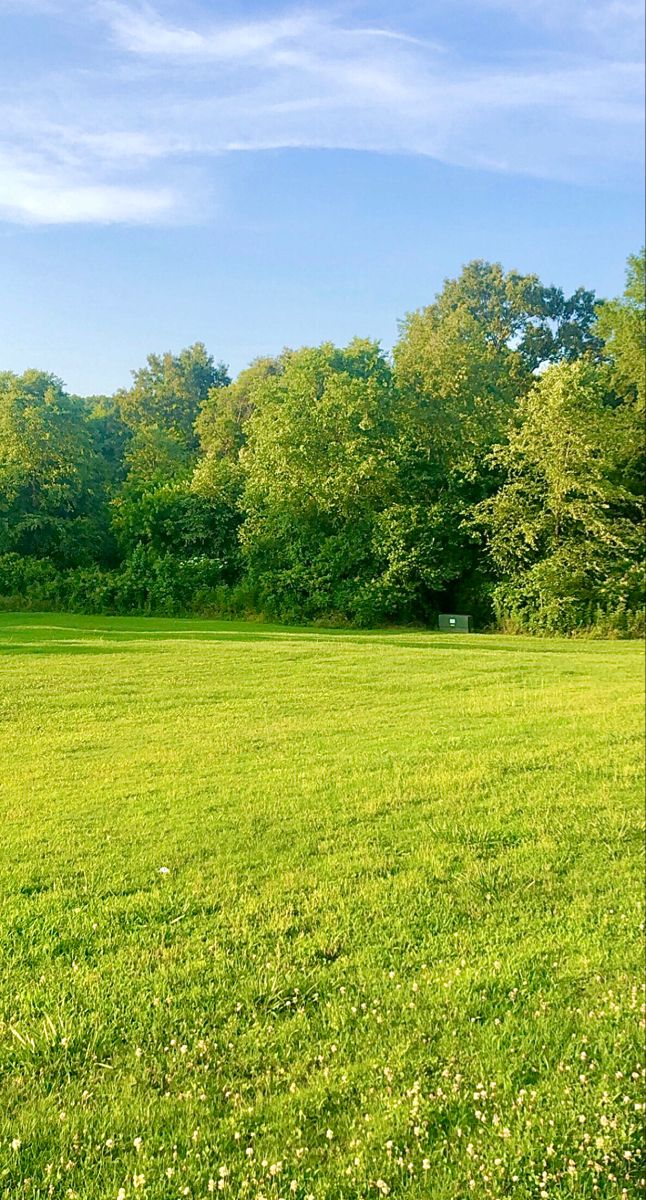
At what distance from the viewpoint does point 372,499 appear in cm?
2539

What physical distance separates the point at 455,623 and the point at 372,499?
5.19 m

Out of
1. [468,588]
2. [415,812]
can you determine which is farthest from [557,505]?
[415,812]

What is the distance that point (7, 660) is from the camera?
12.8 meters

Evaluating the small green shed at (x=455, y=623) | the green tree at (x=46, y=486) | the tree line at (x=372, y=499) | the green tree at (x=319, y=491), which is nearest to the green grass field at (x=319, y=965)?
the small green shed at (x=455, y=623)

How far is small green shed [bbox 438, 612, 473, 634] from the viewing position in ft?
74.4

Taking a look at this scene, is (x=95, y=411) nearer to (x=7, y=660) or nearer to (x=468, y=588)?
(x=468, y=588)

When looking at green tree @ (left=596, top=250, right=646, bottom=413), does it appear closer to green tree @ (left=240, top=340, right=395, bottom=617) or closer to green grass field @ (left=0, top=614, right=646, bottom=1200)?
green tree @ (left=240, top=340, right=395, bottom=617)

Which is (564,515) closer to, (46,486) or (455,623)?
(455,623)

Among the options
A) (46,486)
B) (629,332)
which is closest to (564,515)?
(629,332)

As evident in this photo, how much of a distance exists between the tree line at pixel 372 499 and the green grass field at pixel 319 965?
50.3ft

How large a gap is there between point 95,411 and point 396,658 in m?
30.6

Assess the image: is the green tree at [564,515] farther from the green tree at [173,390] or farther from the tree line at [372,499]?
the green tree at [173,390]

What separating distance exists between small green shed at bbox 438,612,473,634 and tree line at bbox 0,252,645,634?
36.5 inches

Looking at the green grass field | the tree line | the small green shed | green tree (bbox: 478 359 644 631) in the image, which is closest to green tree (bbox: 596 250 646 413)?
the tree line
